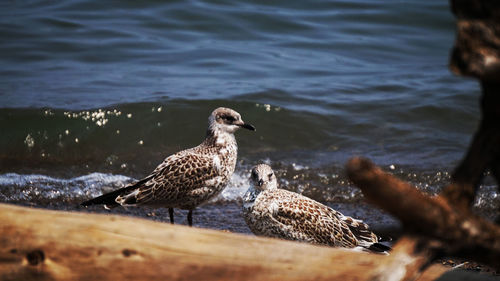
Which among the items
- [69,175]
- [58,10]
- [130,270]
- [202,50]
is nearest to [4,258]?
[130,270]

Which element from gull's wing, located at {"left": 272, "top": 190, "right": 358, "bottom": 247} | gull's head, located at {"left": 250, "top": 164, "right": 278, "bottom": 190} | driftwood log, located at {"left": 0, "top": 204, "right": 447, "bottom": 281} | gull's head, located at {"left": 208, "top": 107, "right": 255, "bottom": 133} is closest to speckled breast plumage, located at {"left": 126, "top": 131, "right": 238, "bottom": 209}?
gull's head, located at {"left": 250, "top": 164, "right": 278, "bottom": 190}

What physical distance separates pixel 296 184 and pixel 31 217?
17.1 ft

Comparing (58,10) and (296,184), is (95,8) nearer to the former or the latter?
(58,10)

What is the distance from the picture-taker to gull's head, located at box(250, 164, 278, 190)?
221 inches

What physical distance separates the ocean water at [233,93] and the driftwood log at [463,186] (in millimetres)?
3977

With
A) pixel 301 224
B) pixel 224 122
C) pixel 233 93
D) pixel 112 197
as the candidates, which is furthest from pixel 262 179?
pixel 233 93

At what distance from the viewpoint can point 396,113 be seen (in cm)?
1048

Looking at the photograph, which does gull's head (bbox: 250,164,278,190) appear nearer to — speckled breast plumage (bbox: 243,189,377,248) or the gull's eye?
speckled breast plumage (bbox: 243,189,377,248)

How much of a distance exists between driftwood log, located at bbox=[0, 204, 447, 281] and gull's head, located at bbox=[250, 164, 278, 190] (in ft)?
8.60

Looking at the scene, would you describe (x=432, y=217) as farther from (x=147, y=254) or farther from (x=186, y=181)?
(x=186, y=181)

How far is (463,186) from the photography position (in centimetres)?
252

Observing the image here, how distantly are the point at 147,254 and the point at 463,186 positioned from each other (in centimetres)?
135

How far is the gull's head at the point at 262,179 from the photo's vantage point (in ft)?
18.4

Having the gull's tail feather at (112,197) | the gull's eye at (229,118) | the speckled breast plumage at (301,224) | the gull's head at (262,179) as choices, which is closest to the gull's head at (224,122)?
the gull's eye at (229,118)
